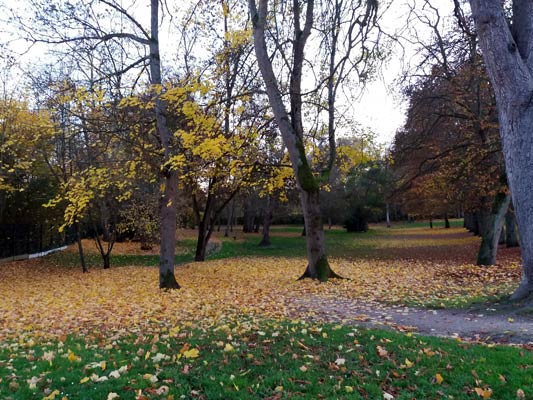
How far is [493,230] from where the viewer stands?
1430cm

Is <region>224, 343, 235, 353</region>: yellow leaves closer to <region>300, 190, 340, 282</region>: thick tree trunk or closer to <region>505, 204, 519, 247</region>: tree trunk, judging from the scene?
<region>300, 190, 340, 282</region>: thick tree trunk

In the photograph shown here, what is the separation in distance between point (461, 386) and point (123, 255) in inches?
948

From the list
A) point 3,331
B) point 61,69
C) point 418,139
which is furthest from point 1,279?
point 418,139

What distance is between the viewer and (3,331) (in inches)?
285

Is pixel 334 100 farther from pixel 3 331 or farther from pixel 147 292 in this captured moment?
pixel 3 331

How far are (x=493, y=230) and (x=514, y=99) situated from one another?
29.1 feet

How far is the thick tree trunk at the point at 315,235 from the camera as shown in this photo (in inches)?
458

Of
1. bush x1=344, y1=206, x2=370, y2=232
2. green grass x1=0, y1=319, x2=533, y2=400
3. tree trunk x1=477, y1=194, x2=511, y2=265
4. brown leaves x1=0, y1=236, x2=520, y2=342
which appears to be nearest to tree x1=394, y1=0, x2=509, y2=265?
tree trunk x1=477, y1=194, x2=511, y2=265

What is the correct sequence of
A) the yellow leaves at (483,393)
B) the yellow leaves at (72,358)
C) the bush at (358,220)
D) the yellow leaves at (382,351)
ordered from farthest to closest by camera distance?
the bush at (358,220), the yellow leaves at (72,358), the yellow leaves at (382,351), the yellow leaves at (483,393)

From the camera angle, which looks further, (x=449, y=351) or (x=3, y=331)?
(x=3, y=331)

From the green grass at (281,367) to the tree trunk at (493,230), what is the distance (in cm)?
1016

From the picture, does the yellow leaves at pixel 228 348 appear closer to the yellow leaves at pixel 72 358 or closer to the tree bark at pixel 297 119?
the yellow leaves at pixel 72 358

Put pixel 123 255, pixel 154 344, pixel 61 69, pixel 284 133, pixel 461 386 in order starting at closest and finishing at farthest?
1. pixel 461 386
2. pixel 154 344
3. pixel 284 133
4. pixel 61 69
5. pixel 123 255

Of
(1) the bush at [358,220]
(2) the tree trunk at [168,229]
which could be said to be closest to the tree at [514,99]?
(2) the tree trunk at [168,229]
